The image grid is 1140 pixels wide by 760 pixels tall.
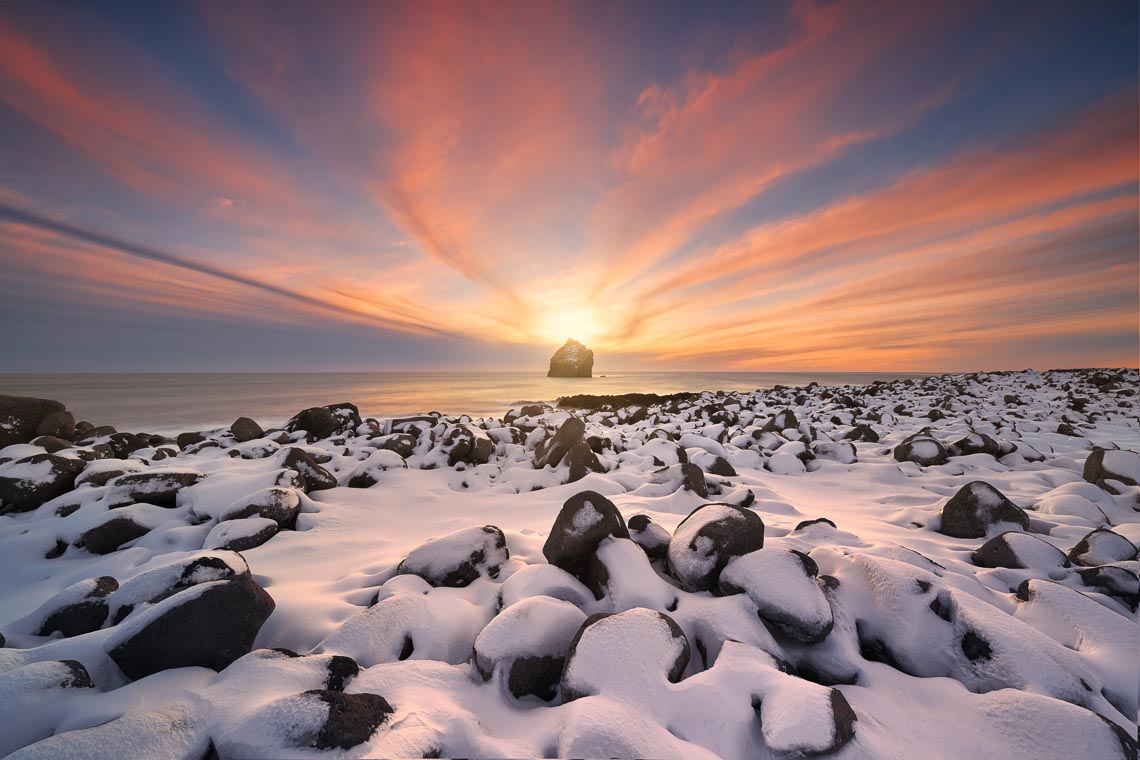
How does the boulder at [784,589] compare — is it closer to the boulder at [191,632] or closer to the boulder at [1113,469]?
the boulder at [191,632]

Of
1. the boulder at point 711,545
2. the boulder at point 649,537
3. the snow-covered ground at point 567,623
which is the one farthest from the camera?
the boulder at point 649,537

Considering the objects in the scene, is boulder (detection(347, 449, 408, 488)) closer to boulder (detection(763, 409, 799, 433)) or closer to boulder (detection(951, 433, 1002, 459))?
boulder (detection(763, 409, 799, 433))

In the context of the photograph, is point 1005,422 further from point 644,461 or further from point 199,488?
point 199,488

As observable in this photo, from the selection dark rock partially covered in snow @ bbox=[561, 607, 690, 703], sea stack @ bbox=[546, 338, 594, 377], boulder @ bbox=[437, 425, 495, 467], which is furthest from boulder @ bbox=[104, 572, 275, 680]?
sea stack @ bbox=[546, 338, 594, 377]

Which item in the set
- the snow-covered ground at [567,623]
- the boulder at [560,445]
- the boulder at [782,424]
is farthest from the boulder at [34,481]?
the boulder at [782,424]

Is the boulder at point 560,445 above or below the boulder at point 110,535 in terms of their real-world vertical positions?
above

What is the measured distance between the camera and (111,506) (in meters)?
3.48

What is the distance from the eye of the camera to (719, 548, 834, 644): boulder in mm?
1775

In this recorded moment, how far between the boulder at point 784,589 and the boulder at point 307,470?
421cm

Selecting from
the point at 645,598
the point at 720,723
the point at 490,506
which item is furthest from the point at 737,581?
the point at 490,506

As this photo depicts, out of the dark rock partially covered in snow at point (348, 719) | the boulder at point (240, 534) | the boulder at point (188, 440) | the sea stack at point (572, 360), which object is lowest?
the boulder at point (188, 440)

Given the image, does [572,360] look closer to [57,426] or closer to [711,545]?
[57,426]

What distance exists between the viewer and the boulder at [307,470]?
4348mm

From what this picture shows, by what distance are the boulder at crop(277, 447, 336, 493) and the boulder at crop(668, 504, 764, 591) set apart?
389 cm
